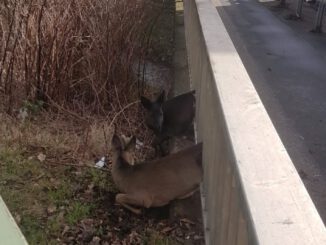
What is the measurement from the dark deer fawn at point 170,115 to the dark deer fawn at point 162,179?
3.95 ft

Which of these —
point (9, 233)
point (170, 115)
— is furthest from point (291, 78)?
point (9, 233)

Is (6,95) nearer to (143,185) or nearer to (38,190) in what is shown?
(38,190)

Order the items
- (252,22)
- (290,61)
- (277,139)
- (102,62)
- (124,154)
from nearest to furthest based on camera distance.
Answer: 1. (277,139)
2. (124,154)
3. (102,62)
4. (290,61)
5. (252,22)

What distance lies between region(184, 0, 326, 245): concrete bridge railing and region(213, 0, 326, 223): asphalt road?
5.54 ft

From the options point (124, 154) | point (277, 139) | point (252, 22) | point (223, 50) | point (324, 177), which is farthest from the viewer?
point (252, 22)

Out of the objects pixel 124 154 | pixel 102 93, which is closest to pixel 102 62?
pixel 102 93

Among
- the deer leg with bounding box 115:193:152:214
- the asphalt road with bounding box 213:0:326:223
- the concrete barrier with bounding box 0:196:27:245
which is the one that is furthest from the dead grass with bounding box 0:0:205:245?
the concrete barrier with bounding box 0:196:27:245

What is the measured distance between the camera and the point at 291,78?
28.5ft

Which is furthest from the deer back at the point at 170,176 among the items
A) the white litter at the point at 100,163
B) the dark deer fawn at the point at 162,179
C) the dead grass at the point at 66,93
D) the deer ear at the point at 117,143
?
the white litter at the point at 100,163

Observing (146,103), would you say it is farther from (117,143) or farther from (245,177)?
(245,177)

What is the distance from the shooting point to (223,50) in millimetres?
4039

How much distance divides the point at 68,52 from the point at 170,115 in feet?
4.53

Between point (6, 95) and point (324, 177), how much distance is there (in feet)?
11.6

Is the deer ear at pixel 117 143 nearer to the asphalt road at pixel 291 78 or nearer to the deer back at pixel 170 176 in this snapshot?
the deer back at pixel 170 176
